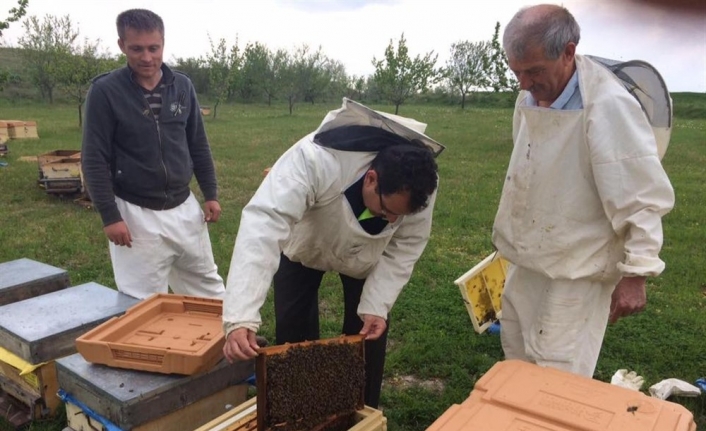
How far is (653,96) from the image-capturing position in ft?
8.25

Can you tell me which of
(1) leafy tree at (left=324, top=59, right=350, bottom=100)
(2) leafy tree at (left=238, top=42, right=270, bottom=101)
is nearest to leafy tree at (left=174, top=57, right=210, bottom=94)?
(2) leafy tree at (left=238, top=42, right=270, bottom=101)

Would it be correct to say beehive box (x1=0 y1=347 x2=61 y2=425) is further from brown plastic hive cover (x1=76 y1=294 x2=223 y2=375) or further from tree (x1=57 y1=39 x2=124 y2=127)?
tree (x1=57 y1=39 x2=124 y2=127)

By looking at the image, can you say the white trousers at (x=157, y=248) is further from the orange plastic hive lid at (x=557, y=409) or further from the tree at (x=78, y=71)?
the tree at (x=78, y=71)

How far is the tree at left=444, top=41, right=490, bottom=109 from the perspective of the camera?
39719mm

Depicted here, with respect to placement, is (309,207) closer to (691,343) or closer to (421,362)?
(421,362)

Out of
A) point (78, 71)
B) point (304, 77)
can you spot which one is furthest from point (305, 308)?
point (304, 77)

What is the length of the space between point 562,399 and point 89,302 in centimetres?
276

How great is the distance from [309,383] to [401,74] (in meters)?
28.5

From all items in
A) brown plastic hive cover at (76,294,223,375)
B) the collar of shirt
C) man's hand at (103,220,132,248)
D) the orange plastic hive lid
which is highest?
the collar of shirt

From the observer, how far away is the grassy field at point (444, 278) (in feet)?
13.3

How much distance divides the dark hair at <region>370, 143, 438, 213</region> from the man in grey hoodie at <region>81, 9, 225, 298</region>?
5.71 ft

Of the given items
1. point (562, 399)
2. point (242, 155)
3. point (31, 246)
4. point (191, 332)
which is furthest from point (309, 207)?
point (242, 155)

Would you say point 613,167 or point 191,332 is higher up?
point 613,167

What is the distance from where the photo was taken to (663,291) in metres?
5.55
